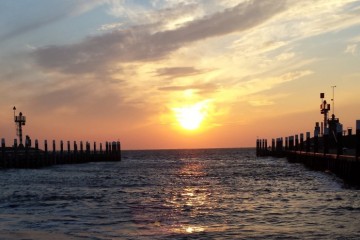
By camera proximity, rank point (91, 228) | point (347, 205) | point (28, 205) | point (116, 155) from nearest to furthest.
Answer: point (91, 228)
point (347, 205)
point (28, 205)
point (116, 155)

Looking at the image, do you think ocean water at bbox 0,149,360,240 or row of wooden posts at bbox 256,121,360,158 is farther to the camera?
row of wooden posts at bbox 256,121,360,158

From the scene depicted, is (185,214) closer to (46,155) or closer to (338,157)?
(338,157)

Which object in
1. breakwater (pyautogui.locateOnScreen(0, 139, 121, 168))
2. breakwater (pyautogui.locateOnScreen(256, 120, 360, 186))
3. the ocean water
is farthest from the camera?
breakwater (pyautogui.locateOnScreen(0, 139, 121, 168))

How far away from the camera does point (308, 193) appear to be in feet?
72.9

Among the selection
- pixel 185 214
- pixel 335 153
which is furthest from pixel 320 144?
pixel 185 214

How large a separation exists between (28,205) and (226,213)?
24.8 ft

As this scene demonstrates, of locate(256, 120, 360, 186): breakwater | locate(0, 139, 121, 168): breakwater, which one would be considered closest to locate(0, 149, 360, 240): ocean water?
locate(256, 120, 360, 186): breakwater

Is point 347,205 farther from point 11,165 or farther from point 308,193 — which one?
point 11,165

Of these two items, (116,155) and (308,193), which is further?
(116,155)

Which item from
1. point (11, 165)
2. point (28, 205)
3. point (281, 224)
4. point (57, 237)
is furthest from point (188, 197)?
point (11, 165)

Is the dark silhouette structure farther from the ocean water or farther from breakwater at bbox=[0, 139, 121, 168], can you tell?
breakwater at bbox=[0, 139, 121, 168]

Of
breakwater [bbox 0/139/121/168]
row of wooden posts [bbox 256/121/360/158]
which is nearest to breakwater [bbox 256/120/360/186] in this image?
row of wooden posts [bbox 256/121/360/158]

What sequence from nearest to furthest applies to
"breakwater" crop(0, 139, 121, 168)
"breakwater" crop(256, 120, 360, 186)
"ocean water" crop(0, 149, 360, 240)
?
"ocean water" crop(0, 149, 360, 240) → "breakwater" crop(256, 120, 360, 186) → "breakwater" crop(0, 139, 121, 168)

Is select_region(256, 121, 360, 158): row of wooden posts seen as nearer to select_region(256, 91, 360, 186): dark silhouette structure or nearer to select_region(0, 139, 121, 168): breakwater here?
select_region(256, 91, 360, 186): dark silhouette structure
